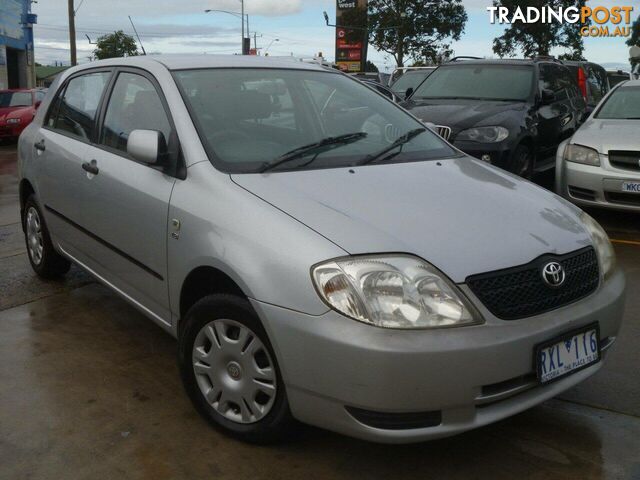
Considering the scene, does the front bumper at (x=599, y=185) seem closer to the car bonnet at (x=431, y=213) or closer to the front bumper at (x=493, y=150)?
the front bumper at (x=493, y=150)

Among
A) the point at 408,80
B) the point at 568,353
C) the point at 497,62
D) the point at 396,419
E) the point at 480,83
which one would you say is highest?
the point at 497,62

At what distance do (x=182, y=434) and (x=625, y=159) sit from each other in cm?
525

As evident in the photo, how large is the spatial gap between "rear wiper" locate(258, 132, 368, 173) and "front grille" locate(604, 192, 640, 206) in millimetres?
3943

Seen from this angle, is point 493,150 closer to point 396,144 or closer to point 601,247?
point 396,144

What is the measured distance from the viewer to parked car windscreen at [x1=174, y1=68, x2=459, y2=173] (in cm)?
325

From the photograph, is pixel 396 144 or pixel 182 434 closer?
pixel 182 434

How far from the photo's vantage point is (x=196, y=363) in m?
2.99

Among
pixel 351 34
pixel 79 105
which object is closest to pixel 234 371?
pixel 79 105

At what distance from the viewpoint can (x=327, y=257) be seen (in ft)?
8.09

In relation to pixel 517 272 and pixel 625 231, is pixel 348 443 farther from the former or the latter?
pixel 625 231

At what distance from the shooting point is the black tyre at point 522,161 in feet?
24.6

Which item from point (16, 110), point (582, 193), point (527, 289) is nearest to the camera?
point (527, 289)

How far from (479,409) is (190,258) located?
4.20ft

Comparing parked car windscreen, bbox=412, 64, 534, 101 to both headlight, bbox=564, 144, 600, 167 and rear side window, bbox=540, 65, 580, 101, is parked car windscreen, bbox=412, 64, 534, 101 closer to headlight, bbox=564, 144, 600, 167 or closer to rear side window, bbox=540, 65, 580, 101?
rear side window, bbox=540, 65, 580, 101
